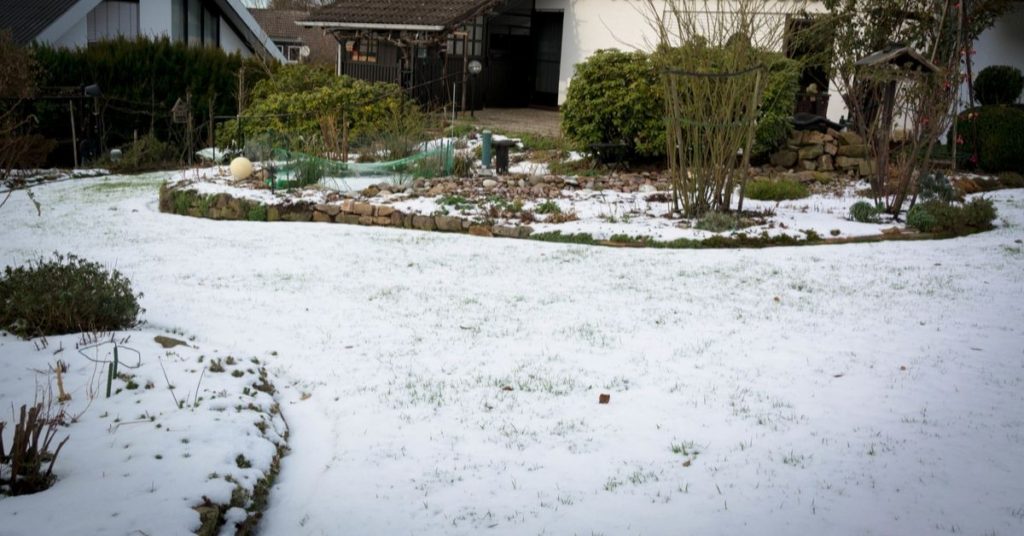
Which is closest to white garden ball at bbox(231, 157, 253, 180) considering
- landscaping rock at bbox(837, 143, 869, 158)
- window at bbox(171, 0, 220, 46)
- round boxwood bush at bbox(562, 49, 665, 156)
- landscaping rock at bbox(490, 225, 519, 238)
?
landscaping rock at bbox(490, 225, 519, 238)

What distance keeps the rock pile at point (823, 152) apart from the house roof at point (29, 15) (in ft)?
53.5

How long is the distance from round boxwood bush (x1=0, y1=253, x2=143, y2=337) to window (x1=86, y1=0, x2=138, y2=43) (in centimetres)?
1973

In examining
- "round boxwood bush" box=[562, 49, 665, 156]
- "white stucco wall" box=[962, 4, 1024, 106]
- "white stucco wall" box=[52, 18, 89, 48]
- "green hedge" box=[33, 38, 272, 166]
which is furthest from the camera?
"white stucco wall" box=[52, 18, 89, 48]

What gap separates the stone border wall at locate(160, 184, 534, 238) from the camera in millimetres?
11477

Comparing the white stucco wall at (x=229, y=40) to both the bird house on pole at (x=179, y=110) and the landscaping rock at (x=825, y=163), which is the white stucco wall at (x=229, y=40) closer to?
the bird house on pole at (x=179, y=110)

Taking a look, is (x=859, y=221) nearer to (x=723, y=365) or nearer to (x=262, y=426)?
(x=723, y=365)

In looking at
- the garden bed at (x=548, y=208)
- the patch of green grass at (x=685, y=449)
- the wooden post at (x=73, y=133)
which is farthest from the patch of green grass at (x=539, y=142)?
the patch of green grass at (x=685, y=449)

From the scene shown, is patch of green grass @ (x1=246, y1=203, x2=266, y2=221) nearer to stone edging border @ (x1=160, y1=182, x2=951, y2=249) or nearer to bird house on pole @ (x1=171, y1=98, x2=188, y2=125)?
stone edging border @ (x1=160, y1=182, x2=951, y2=249)

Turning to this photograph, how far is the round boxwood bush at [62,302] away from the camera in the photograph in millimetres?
6309

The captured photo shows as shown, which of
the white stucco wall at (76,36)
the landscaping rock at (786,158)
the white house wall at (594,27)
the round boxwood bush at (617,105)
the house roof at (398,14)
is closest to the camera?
the round boxwood bush at (617,105)

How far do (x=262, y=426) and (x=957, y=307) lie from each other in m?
5.72

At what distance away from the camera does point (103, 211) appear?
13203 mm

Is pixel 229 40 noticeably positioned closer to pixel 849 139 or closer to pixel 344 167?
pixel 344 167

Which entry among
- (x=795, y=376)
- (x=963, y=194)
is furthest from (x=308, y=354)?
(x=963, y=194)
